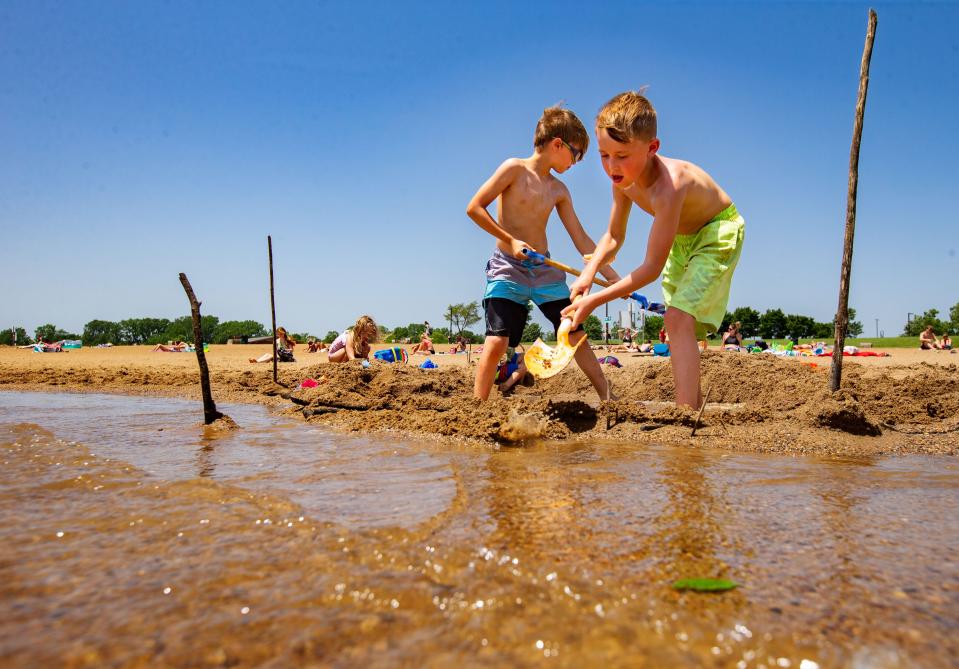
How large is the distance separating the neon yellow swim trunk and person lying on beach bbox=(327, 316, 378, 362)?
5.40 meters

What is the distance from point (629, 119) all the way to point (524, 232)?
149cm

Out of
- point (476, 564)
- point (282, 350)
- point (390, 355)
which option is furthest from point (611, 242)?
point (282, 350)

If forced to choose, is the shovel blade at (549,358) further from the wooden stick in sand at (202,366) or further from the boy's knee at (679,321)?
the wooden stick in sand at (202,366)

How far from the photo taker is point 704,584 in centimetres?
128

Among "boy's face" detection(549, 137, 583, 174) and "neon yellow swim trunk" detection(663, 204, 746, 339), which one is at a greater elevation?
"boy's face" detection(549, 137, 583, 174)

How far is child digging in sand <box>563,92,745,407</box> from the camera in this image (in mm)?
3178

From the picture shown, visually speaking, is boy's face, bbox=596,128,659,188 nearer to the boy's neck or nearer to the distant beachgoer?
the boy's neck

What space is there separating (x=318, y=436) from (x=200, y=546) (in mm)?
2166

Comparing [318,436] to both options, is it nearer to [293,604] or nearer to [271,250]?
[293,604]

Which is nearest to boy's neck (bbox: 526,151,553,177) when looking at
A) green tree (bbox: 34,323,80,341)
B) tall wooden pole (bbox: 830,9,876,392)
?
tall wooden pole (bbox: 830,9,876,392)

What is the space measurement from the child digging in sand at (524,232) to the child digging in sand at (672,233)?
0.55m

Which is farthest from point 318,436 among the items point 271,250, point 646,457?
point 271,250

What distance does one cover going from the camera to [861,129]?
15.3ft

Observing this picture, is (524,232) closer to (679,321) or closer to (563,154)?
(563,154)
